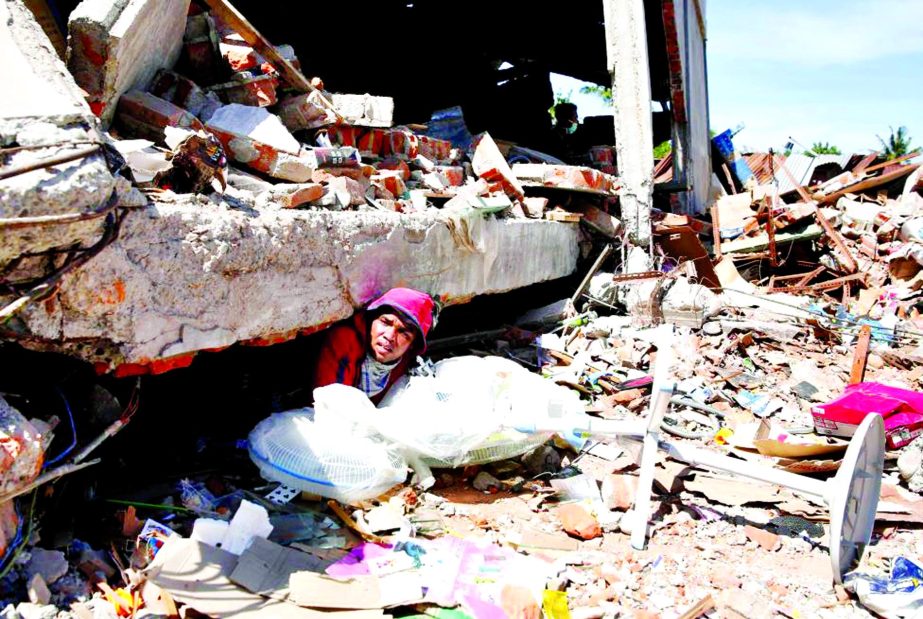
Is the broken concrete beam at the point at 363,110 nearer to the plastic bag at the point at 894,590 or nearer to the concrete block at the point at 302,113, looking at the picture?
the concrete block at the point at 302,113

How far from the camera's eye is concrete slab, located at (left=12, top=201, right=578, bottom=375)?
2.19m

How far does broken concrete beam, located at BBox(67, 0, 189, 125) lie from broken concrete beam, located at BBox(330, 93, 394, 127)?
4.01 ft

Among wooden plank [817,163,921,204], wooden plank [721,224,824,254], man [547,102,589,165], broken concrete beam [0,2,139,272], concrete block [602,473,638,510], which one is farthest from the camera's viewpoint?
wooden plank [817,163,921,204]

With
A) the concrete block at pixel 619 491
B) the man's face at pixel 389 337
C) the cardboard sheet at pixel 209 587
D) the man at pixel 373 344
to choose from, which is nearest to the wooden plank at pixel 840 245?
the concrete block at pixel 619 491

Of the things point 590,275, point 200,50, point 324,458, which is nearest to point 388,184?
point 200,50

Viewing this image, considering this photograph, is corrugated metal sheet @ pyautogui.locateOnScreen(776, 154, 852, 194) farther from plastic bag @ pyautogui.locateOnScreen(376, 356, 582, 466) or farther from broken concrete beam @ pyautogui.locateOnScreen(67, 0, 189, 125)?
broken concrete beam @ pyautogui.locateOnScreen(67, 0, 189, 125)

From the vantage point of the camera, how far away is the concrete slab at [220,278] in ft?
7.18

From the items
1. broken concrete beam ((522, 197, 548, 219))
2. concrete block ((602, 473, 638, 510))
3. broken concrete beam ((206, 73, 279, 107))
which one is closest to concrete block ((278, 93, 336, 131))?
broken concrete beam ((206, 73, 279, 107))

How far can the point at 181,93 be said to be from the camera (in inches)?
141

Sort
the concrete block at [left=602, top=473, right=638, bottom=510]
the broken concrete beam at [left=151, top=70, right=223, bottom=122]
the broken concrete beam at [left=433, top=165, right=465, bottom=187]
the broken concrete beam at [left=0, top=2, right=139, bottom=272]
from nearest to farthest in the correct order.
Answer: the broken concrete beam at [left=0, top=2, right=139, bottom=272] → the concrete block at [left=602, top=473, right=638, bottom=510] → the broken concrete beam at [left=151, top=70, right=223, bottom=122] → the broken concrete beam at [left=433, top=165, right=465, bottom=187]

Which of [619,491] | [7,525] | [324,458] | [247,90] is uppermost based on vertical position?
[247,90]

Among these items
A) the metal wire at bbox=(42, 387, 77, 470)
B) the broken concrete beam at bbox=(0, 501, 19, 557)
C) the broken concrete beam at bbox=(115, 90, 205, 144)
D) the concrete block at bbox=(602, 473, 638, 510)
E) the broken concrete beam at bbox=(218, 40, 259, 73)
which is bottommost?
the concrete block at bbox=(602, 473, 638, 510)

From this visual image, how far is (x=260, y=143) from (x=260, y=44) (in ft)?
3.27

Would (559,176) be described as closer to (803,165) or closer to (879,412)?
(879,412)
